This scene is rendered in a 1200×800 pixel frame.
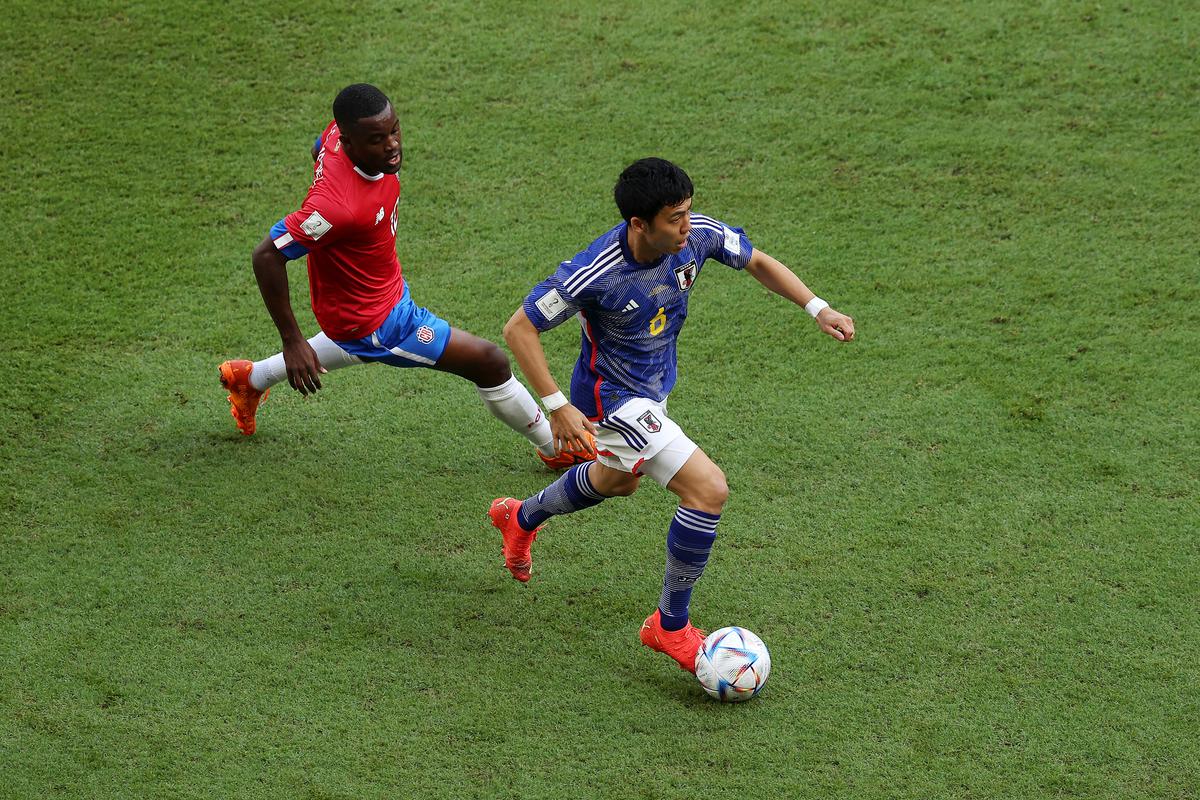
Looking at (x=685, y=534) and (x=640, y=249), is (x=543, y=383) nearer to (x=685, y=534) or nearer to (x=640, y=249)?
(x=640, y=249)

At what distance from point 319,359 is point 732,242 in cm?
206

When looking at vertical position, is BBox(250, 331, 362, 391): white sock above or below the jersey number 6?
below

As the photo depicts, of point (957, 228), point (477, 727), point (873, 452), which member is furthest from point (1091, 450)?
point (477, 727)

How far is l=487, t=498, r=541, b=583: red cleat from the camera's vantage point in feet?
16.8

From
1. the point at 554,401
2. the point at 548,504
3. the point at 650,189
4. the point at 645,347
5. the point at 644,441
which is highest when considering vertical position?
the point at 650,189

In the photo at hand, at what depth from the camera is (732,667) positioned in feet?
14.8

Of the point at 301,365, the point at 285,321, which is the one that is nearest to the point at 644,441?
the point at 301,365

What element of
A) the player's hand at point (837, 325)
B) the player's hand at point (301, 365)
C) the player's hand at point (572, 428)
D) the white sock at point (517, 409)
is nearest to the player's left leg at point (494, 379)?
the white sock at point (517, 409)

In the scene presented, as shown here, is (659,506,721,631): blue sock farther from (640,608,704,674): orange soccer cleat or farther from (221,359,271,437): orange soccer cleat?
(221,359,271,437): orange soccer cleat

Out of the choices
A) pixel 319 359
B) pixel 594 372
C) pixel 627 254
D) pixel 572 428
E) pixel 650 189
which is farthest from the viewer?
pixel 319 359

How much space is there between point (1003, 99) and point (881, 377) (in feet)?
9.27

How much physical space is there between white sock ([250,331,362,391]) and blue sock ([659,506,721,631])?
1938mm

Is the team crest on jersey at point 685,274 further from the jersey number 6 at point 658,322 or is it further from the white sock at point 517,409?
the white sock at point 517,409

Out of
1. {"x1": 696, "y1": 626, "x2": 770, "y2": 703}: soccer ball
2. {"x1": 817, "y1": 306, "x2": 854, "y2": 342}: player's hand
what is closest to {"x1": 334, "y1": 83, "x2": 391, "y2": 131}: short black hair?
{"x1": 817, "y1": 306, "x2": 854, "y2": 342}: player's hand
